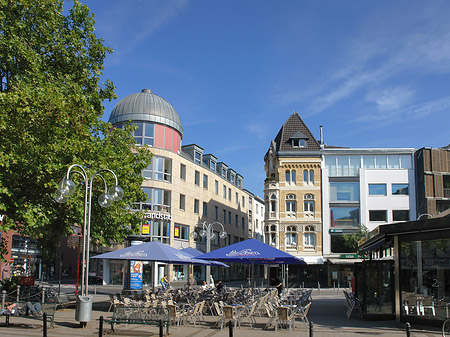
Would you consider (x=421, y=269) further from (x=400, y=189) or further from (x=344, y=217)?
(x=400, y=189)

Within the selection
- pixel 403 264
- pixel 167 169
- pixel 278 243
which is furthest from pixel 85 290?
pixel 278 243

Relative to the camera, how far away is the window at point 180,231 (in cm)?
4603

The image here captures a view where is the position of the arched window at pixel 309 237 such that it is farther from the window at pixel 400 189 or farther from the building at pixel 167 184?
the window at pixel 400 189

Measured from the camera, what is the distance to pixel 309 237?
1911 inches

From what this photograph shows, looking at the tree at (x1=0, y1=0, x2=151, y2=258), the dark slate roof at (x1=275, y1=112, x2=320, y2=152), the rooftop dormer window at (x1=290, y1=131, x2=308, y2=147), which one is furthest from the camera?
the rooftop dormer window at (x1=290, y1=131, x2=308, y2=147)

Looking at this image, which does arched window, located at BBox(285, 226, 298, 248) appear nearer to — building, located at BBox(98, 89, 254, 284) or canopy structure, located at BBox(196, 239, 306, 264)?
building, located at BBox(98, 89, 254, 284)

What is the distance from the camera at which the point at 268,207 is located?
49.0 meters

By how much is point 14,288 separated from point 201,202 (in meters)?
32.5

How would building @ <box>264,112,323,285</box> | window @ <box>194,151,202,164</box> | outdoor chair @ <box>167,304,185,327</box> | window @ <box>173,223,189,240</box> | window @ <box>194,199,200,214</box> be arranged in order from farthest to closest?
window @ <box>194,151,202,164</box>
window @ <box>194,199,200,214</box>
building @ <box>264,112,323,285</box>
window @ <box>173,223,189,240</box>
outdoor chair @ <box>167,304,185,327</box>

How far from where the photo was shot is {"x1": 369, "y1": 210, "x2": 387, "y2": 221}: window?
48625 millimetres

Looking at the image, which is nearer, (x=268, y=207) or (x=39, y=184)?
(x=39, y=184)

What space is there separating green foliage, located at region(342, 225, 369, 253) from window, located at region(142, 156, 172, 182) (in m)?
18.3

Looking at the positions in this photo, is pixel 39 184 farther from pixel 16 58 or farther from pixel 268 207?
pixel 268 207

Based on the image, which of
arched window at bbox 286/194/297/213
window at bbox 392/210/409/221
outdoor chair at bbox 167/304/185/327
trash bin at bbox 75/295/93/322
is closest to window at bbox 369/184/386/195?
window at bbox 392/210/409/221
